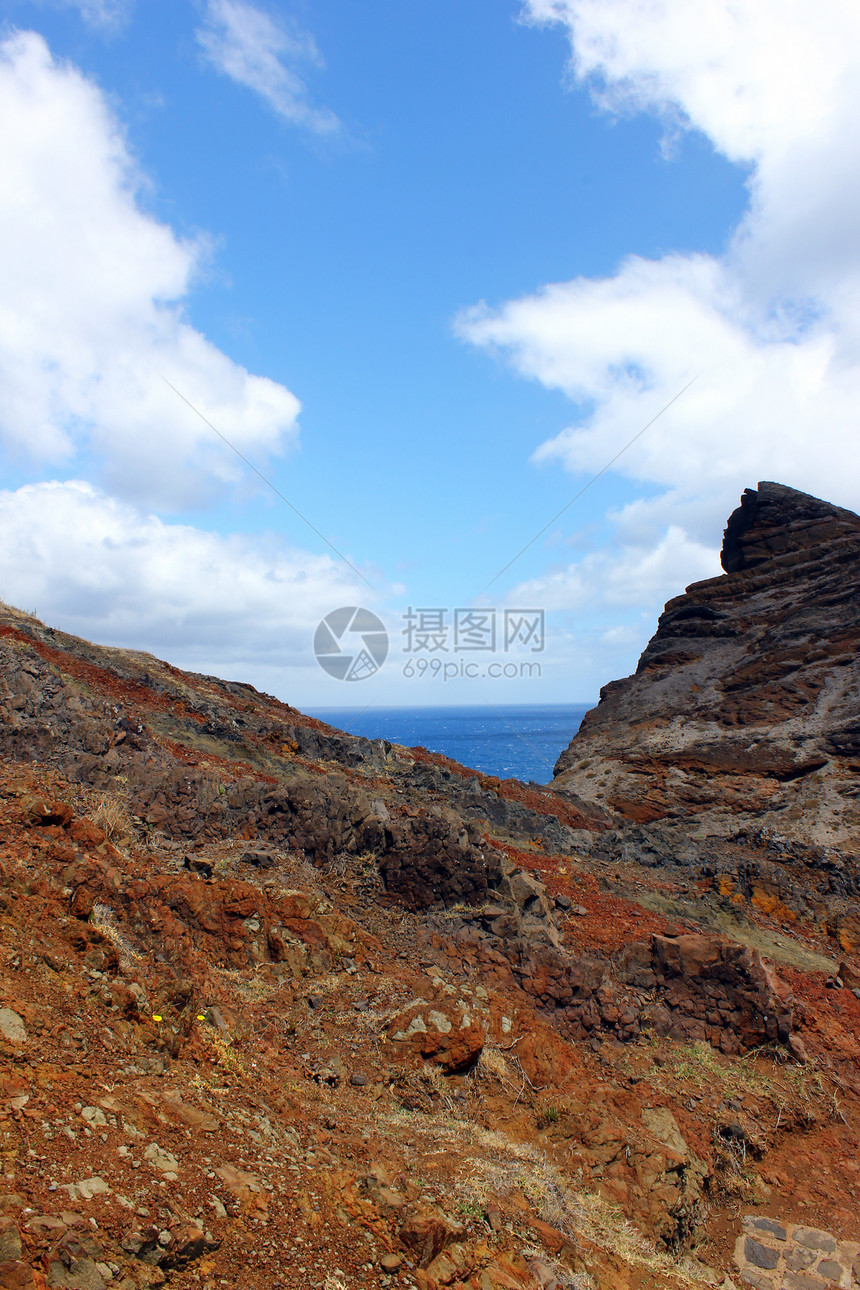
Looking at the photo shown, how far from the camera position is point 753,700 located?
30.9m

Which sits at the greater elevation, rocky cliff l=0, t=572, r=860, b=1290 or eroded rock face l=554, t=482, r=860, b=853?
eroded rock face l=554, t=482, r=860, b=853

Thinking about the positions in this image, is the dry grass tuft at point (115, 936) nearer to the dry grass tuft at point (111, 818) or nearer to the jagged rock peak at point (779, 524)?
the dry grass tuft at point (111, 818)

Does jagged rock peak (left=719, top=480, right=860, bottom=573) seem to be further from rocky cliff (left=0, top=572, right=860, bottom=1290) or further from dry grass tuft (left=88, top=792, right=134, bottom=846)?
dry grass tuft (left=88, top=792, right=134, bottom=846)

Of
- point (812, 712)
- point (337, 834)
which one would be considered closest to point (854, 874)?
point (812, 712)

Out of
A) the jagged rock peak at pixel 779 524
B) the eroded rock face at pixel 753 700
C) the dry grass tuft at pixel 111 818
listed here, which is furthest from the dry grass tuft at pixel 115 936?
the jagged rock peak at pixel 779 524

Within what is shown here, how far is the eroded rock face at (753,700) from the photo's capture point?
25609mm

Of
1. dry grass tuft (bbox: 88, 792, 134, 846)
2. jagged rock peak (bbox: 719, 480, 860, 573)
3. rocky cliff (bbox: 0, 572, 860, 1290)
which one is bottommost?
rocky cliff (bbox: 0, 572, 860, 1290)

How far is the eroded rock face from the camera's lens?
25.6 meters

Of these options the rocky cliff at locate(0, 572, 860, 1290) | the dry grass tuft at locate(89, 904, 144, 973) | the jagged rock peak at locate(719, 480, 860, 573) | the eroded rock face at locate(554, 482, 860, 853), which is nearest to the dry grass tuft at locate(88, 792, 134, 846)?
the rocky cliff at locate(0, 572, 860, 1290)

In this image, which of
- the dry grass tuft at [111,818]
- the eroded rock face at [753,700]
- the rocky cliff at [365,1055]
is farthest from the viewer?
the eroded rock face at [753,700]

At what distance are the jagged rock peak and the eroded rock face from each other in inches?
2.9

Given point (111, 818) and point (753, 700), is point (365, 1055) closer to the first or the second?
point (111, 818)

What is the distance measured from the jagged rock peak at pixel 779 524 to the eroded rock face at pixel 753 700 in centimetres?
7

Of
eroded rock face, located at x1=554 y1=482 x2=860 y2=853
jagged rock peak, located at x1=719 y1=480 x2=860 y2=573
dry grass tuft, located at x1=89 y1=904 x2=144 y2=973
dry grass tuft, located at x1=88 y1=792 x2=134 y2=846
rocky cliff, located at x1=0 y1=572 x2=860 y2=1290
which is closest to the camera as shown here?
rocky cliff, located at x1=0 y1=572 x2=860 y2=1290
